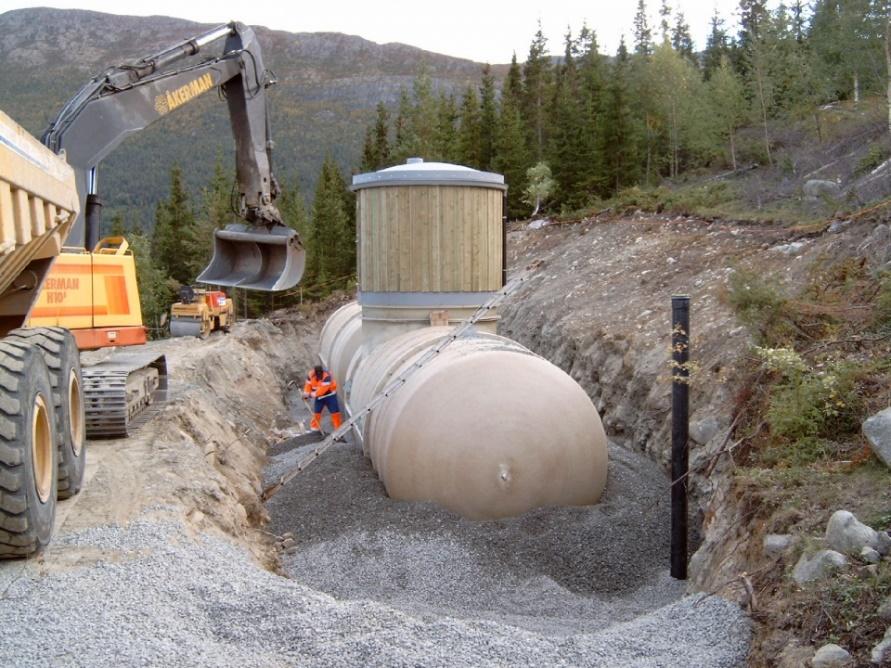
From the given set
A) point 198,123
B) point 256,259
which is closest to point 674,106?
point 256,259

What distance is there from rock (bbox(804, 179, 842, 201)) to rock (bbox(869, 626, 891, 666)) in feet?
52.3

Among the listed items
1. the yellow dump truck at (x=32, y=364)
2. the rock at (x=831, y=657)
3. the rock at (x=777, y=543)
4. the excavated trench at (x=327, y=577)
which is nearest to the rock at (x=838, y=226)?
the excavated trench at (x=327, y=577)

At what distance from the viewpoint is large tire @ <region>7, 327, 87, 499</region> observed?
22.6ft

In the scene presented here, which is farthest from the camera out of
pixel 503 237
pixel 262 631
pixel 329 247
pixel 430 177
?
pixel 329 247

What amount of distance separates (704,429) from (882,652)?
6047 mm

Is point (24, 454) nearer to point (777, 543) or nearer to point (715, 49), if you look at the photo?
point (777, 543)

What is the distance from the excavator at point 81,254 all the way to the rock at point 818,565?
470 centimetres

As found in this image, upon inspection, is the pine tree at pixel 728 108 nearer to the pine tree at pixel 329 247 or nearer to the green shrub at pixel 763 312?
the pine tree at pixel 329 247

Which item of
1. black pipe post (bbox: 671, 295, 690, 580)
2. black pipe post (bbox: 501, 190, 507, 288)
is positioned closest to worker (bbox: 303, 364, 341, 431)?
black pipe post (bbox: 501, 190, 507, 288)

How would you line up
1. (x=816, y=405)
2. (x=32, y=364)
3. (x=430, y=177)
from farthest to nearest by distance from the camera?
(x=430, y=177) → (x=816, y=405) → (x=32, y=364)

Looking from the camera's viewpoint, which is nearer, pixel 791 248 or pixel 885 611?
pixel 885 611

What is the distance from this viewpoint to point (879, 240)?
10.5 meters

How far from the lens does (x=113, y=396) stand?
10.0 metres

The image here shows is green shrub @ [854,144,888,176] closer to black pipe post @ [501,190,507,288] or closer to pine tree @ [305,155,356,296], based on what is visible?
black pipe post @ [501,190,507,288]
